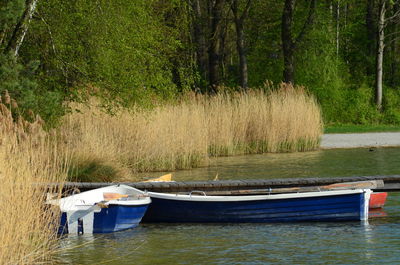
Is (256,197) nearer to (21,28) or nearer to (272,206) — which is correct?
(272,206)

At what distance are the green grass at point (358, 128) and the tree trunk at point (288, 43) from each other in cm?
288

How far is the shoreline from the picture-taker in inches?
1156

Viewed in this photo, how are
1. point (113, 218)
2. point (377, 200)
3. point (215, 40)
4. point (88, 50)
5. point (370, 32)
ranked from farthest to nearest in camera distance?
point (370, 32), point (215, 40), point (88, 50), point (377, 200), point (113, 218)

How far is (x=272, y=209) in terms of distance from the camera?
15516 mm

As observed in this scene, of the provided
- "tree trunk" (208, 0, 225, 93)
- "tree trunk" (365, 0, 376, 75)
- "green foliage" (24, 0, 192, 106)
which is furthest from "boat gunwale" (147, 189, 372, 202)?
"tree trunk" (365, 0, 376, 75)

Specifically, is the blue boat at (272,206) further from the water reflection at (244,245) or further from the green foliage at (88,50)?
the green foliage at (88,50)

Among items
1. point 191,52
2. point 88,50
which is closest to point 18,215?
point 88,50

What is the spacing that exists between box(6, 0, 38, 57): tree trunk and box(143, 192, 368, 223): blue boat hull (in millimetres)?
5503

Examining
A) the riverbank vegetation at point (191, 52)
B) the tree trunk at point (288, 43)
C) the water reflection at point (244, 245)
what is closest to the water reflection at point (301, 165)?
the riverbank vegetation at point (191, 52)

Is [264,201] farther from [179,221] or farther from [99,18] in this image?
[99,18]

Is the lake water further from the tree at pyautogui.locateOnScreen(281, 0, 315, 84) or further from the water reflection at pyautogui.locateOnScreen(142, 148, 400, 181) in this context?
the tree at pyautogui.locateOnScreen(281, 0, 315, 84)

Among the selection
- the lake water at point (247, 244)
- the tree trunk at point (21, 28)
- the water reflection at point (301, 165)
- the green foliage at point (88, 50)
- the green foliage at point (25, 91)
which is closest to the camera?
the lake water at point (247, 244)

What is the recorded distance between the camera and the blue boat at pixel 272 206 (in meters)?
15.4

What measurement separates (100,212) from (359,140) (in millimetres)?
17719
